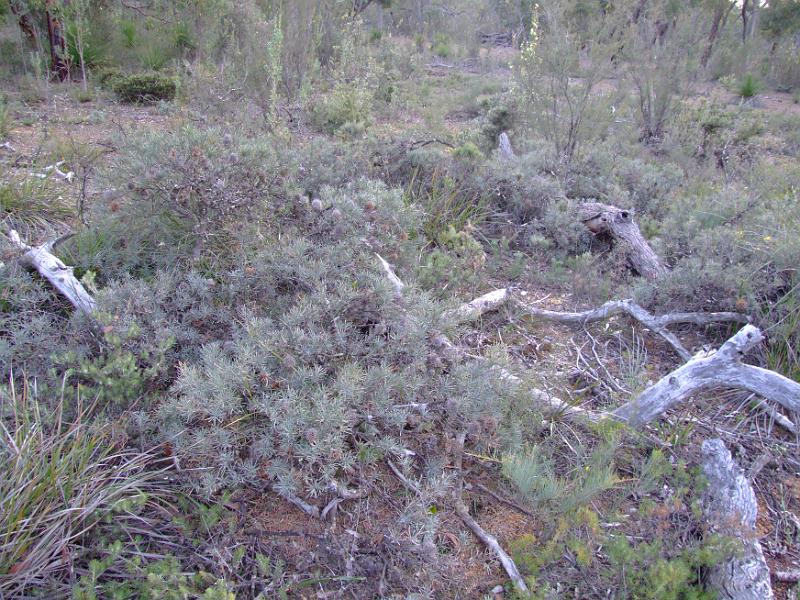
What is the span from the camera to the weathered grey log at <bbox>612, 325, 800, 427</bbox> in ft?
8.92

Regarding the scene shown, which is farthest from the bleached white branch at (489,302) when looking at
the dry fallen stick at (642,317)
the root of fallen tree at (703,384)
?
the root of fallen tree at (703,384)

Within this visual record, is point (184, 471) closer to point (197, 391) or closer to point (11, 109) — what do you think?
point (197, 391)

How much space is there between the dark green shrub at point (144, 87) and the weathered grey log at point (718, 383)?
24.4 ft

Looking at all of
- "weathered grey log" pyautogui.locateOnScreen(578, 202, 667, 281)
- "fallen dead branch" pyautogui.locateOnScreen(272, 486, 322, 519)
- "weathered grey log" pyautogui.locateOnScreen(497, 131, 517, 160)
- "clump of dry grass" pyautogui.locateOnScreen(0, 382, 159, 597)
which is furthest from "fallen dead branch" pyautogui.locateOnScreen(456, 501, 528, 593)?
"weathered grey log" pyautogui.locateOnScreen(497, 131, 517, 160)

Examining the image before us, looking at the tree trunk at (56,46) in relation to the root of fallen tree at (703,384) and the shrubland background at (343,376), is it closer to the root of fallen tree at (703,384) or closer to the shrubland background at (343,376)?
the shrubland background at (343,376)

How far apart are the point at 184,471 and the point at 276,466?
1.07ft

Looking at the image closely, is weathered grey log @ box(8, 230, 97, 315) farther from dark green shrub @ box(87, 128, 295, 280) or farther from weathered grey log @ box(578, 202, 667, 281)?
weathered grey log @ box(578, 202, 667, 281)

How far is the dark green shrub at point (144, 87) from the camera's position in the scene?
8.00 metres

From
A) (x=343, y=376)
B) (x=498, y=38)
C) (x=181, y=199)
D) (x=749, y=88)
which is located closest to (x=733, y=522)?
(x=343, y=376)

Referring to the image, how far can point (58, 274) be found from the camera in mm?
2867

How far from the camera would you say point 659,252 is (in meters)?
4.39

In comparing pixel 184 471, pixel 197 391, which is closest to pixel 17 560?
pixel 184 471

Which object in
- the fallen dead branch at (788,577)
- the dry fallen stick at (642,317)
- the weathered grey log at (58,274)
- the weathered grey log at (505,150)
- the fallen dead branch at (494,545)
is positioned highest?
the weathered grey log at (58,274)

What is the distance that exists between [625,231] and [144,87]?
6643 mm
